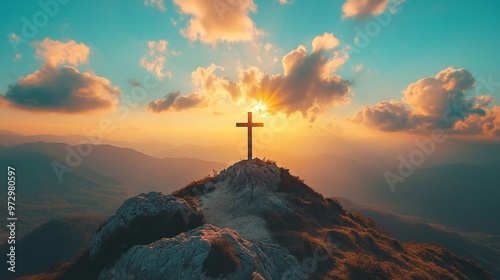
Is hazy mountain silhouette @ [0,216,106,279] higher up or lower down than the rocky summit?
lower down

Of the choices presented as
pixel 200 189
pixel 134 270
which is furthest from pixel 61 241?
A: pixel 134 270

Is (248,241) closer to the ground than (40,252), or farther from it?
farther from it

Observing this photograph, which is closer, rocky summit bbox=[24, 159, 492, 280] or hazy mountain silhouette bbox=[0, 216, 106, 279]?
rocky summit bbox=[24, 159, 492, 280]

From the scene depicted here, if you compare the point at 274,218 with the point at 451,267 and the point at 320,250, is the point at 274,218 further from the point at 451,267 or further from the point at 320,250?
the point at 451,267

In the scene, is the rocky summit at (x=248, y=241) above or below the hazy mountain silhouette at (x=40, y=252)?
above

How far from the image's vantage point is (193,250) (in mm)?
16656

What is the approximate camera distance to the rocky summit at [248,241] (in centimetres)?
1658

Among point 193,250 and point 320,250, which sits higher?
point 193,250

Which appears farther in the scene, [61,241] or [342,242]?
[61,241]

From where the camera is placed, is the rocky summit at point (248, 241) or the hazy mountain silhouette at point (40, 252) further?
the hazy mountain silhouette at point (40, 252)

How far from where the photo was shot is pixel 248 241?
66.1 ft

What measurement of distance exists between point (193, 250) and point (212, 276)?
2223 mm

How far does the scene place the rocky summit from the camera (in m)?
16.6

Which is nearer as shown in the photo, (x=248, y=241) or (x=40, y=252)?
(x=248, y=241)
